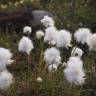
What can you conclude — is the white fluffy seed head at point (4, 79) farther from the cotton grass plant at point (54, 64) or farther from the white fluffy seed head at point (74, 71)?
the white fluffy seed head at point (74, 71)

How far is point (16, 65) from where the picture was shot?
234 inches

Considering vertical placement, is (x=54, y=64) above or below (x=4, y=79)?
above

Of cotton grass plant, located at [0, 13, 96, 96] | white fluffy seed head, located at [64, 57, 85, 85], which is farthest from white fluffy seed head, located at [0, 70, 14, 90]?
white fluffy seed head, located at [64, 57, 85, 85]

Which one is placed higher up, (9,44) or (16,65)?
(9,44)

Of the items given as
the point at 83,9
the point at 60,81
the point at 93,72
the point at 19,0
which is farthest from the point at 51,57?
the point at 19,0

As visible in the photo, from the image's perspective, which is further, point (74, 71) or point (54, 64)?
point (54, 64)

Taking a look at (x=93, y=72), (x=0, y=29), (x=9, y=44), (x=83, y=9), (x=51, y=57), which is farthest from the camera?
(x=83, y=9)

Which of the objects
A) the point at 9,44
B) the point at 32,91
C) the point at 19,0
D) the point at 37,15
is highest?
the point at 19,0

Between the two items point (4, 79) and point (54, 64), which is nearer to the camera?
point (4, 79)

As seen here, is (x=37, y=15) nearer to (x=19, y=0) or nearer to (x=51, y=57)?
(x=19, y=0)

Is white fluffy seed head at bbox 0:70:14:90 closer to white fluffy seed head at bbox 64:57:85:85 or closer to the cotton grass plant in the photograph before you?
the cotton grass plant

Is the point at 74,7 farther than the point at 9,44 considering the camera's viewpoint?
Yes

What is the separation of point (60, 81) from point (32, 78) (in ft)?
0.95

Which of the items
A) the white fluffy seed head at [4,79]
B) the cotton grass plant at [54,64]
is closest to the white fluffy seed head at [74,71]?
the cotton grass plant at [54,64]
